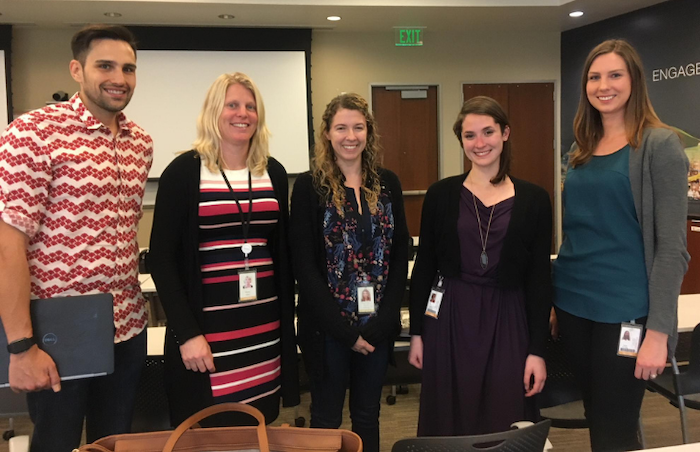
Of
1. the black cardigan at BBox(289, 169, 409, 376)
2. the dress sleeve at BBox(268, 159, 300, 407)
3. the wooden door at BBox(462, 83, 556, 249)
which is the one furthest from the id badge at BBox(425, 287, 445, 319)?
the wooden door at BBox(462, 83, 556, 249)

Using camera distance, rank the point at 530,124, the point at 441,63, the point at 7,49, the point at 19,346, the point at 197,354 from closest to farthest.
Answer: the point at 19,346, the point at 197,354, the point at 7,49, the point at 441,63, the point at 530,124

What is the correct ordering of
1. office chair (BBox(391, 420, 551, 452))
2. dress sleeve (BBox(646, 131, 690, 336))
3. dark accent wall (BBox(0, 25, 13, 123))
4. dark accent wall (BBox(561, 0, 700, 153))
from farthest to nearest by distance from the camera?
dark accent wall (BBox(0, 25, 13, 123)), dark accent wall (BBox(561, 0, 700, 153)), dress sleeve (BBox(646, 131, 690, 336)), office chair (BBox(391, 420, 551, 452))

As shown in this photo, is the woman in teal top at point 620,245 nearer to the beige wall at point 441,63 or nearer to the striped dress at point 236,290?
the striped dress at point 236,290

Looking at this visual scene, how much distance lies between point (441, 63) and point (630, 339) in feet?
17.9

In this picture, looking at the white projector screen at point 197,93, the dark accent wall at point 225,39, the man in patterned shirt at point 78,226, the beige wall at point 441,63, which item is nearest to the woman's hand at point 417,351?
the man in patterned shirt at point 78,226

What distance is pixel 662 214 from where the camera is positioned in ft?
5.08

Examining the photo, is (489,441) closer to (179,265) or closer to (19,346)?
(179,265)

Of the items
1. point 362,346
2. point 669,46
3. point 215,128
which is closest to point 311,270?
point 362,346

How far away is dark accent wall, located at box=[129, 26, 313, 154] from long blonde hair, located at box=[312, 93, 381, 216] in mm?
4327

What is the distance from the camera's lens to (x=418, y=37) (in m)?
6.00

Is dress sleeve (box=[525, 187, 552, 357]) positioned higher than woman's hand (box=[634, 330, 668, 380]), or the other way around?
dress sleeve (box=[525, 187, 552, 357])

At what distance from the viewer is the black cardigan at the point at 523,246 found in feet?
5.75

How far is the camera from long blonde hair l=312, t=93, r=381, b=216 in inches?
72.7

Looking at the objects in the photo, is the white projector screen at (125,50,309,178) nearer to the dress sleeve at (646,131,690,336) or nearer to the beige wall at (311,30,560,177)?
the beige wall at (311,30,560,177)
